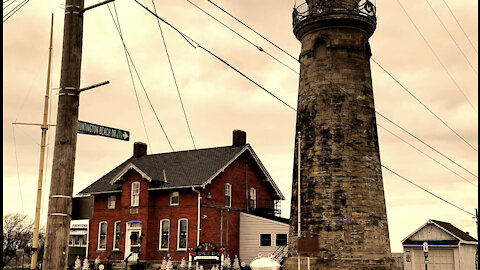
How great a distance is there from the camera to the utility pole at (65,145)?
827 centimetres

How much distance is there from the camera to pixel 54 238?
27.1ft

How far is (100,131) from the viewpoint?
9367 millimetres

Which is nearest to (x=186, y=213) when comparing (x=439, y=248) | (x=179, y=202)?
(x=179, y=202)

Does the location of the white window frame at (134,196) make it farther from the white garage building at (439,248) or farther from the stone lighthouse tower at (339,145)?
the white garage building at (439,248)

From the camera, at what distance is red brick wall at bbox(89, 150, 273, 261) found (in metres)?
35.9

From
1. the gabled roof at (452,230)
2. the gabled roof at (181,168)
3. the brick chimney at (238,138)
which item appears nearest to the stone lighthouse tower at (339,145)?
the gabled roof at (181,168)

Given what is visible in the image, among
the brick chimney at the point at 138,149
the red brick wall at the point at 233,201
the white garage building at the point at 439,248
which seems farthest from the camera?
the brick chimney at the point at 138,149

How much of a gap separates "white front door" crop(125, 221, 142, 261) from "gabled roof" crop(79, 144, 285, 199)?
3.05m

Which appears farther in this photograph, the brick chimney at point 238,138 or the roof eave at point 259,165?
the brick chimney at point 238,138

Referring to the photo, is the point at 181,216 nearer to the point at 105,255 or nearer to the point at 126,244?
the point at 126,244

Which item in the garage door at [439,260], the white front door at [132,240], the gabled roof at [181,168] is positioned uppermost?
the gabled roof at [181,168]

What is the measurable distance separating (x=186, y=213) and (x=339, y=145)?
13.7 meters

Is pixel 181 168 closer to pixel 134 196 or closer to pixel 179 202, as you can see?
pixel 179 202

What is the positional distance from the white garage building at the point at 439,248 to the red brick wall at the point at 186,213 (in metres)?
13.4
